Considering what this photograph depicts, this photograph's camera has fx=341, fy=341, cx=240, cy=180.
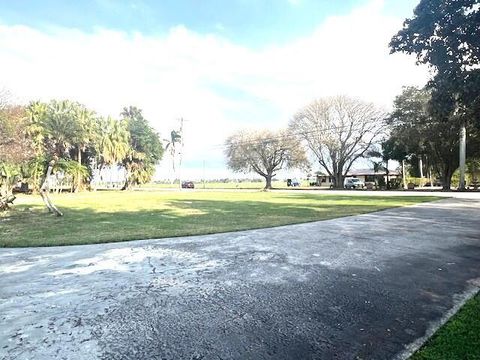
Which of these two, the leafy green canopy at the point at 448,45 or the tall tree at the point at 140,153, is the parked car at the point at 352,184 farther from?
the leafy green canopy at the point at 448,45

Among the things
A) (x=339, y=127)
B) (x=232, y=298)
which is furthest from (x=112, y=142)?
(x=232, y=298)

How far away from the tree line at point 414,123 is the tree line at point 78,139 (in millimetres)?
12655

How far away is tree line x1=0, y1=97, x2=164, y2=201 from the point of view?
22653 mm

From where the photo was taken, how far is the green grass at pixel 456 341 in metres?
2.53

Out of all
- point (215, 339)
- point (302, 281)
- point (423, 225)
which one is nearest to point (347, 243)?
point (302, 281)

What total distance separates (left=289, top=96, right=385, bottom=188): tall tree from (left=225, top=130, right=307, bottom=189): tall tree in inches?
138

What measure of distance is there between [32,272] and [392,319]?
15.4 ft

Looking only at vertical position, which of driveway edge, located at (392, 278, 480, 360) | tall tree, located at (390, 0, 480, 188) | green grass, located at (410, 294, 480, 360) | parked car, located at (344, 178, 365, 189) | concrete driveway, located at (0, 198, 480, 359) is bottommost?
driveway edge, located at (392, 278, 480, 360)

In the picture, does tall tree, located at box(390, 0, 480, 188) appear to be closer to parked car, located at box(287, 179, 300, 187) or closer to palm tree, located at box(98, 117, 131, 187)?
palm tree, located at box(98, 117, 131, 187)

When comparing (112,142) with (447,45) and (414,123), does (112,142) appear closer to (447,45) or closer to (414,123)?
(414,123)

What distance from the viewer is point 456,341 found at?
2746 mm

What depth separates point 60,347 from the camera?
2650mm

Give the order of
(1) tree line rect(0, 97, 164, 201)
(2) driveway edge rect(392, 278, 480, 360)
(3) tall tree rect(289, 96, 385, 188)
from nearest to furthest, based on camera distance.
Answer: (2) driveway edge rect(392, 278, 480, 360)
(1) tree line rect(0, 97, 164, 201)
(3) tall tree rect(289, 96, 385, 188)

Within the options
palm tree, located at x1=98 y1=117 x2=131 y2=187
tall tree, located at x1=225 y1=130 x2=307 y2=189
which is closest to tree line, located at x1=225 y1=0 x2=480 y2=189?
tall tree, located at x1=225 y1=130 x2=307 y2=189
